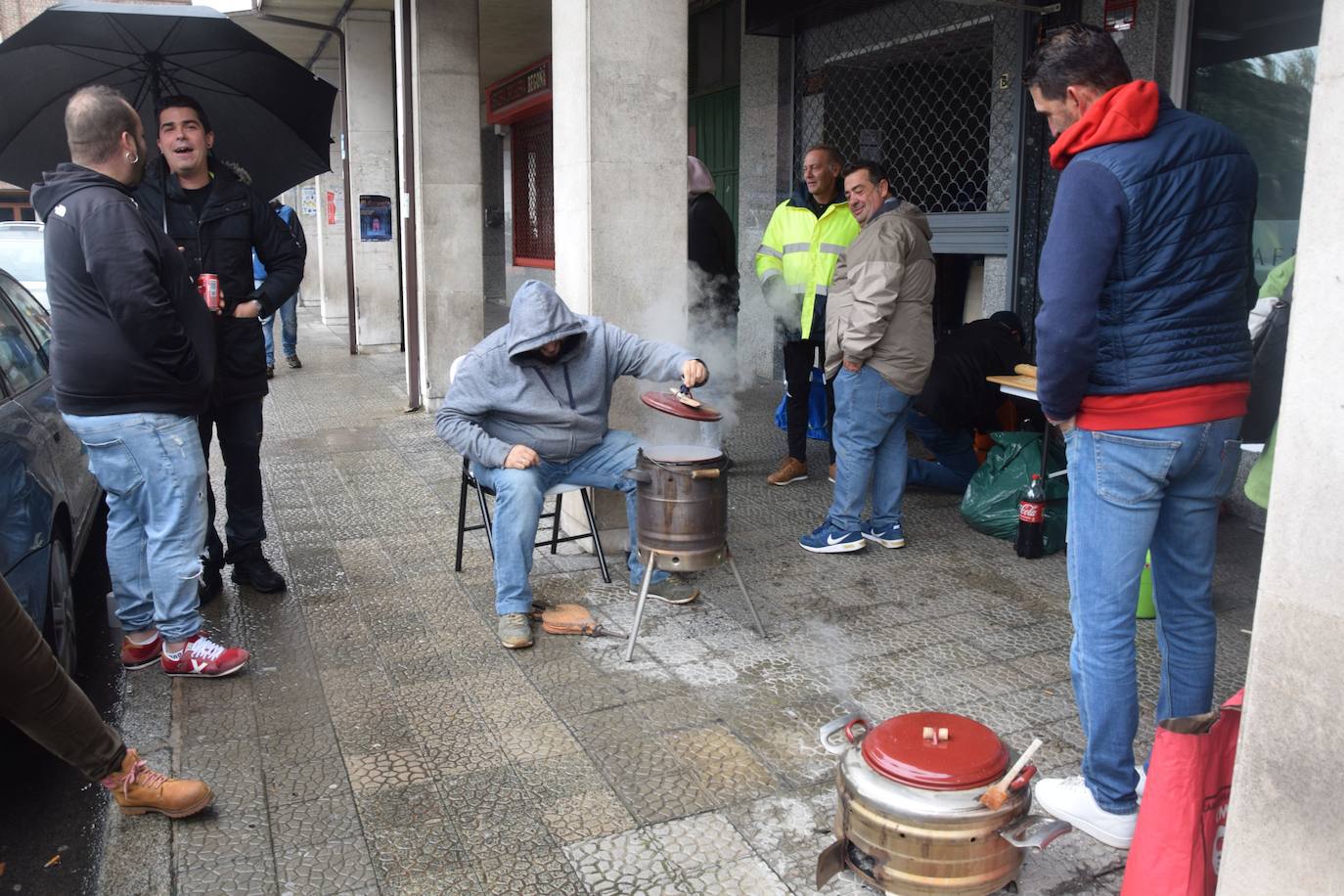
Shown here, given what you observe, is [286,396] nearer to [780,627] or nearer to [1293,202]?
[780,627]

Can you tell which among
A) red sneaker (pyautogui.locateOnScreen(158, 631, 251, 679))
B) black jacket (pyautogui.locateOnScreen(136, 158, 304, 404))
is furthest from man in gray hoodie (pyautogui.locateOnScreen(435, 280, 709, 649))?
red sneaker (pyautogui.locateOnScreen(158, 631, 251, 679))

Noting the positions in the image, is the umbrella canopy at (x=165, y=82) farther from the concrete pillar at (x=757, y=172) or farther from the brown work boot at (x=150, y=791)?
the concrete pillar at (x=757, y=172)

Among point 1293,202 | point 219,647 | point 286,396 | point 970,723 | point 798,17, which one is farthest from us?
point 286,396

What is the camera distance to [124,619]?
4047 mm

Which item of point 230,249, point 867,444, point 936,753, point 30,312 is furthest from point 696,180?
point 936,753

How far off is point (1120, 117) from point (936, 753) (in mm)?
1509

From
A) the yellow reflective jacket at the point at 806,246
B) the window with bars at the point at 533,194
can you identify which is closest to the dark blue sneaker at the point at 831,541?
the yellow reflective jacket at the point at 806,246

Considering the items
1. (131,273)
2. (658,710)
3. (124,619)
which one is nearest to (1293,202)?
(658,710)

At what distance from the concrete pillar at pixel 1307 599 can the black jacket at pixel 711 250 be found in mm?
5132

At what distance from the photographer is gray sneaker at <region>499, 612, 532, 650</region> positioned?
422 cm

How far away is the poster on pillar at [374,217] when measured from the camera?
13.0 meters

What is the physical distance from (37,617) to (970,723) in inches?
110

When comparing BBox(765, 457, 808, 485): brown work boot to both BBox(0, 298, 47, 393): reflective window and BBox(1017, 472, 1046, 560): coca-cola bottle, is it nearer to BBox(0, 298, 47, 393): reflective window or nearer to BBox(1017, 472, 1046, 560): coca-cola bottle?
BBox(1017, 472, 1046, 560): coca-cola bottle

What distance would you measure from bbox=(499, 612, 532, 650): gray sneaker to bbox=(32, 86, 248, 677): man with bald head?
94 centimetres
